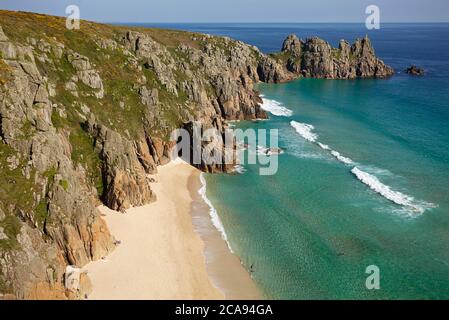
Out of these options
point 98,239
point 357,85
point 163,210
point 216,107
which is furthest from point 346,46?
point 98,239

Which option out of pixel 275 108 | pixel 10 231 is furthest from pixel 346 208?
pixel 275 108

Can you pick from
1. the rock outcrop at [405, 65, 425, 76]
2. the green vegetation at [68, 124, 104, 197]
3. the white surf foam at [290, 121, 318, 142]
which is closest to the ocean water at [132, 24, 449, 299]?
the white surf foam at [290, 121, 318, 142]

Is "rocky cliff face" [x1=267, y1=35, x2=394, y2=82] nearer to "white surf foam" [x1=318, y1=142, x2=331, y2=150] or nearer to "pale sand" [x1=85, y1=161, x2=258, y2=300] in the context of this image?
"white surf foam" [x1=318, y1=142, x2=331, y2=150]

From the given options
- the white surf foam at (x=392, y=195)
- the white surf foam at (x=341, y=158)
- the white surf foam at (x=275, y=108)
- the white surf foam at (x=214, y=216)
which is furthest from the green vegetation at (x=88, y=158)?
the white surf foam at (x=275, y=108)

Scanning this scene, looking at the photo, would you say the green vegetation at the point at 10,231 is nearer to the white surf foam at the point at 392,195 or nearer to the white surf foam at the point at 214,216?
the white surf foam at the point at 214,216

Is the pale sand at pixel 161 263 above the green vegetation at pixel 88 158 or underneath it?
underneath

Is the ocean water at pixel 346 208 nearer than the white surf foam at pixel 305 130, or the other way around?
the ocean water at pixel 346 208
